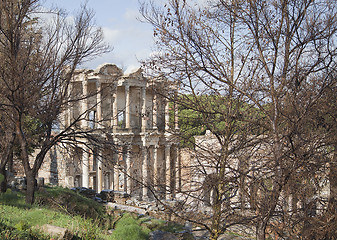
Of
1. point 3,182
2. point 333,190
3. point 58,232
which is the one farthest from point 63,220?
point 333,190

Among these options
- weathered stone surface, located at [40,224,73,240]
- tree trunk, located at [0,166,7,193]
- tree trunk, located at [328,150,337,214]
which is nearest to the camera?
weathered stone surface, located at [40,224,73,240]

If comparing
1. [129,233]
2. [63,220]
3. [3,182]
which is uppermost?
[3,182]

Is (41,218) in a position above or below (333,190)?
below

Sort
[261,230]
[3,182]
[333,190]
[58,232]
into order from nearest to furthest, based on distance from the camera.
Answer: [261,230], [58,232], [333,190], [3,182]

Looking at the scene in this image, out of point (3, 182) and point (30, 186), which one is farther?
point (3, 182)

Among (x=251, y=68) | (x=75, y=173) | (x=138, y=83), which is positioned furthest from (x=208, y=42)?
(x=75, y=173)

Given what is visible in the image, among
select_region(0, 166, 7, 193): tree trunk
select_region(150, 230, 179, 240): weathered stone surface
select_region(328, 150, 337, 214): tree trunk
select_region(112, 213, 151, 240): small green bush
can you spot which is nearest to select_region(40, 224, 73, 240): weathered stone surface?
select_region(112, 213, 151, 240): small green bush

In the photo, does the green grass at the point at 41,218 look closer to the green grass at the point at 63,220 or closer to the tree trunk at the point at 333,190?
the green grass at the point at 63,220

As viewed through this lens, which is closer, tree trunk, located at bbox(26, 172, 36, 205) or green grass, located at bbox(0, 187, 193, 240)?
green grass, located at bbox(0, 187, 193, 240)

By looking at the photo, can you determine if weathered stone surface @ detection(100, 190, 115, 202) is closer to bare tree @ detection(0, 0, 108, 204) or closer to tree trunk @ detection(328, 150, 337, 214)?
bare tree @ detection(0, 0, 108, 204)

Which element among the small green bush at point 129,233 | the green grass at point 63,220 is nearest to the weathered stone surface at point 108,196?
the green grass at point 63,220

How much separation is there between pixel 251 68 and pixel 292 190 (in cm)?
282

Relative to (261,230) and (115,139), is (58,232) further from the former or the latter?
(115,139)

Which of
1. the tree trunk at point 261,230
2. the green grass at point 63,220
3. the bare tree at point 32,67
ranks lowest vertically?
the green grass at point 63,220
